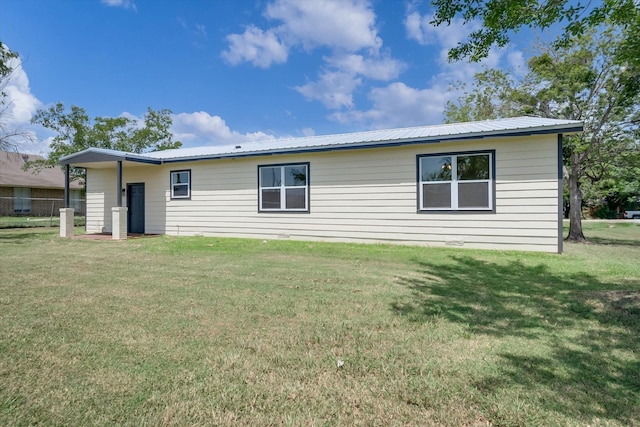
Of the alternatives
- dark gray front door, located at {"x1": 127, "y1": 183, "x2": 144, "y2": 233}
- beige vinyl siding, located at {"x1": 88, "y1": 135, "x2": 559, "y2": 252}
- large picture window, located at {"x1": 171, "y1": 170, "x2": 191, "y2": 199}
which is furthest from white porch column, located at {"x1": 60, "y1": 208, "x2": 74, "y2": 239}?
large picture window, located at {"x1": 171, "y1": 170, "x2": 191, "y2": 199}

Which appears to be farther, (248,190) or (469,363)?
(248,190)

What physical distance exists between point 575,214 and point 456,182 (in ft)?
20.1

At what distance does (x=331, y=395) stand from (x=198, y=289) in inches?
125

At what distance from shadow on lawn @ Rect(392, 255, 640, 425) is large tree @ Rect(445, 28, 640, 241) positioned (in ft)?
26.3

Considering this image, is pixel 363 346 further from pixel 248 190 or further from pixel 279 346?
pixel 248 190

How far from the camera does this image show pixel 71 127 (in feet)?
72.2

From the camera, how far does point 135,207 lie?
1396 centimetres

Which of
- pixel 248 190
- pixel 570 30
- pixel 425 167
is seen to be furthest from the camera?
pixel 248 190

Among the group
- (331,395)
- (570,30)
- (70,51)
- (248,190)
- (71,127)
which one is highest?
(70,51)

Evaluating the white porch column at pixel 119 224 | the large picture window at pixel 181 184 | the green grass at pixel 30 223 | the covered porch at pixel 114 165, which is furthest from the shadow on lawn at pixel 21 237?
the green grass at pixel 30 223

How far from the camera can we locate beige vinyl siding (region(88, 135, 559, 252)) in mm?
8430

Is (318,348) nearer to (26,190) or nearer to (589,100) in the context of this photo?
(589,100)

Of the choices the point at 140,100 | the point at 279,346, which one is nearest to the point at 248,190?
the point at 279,346

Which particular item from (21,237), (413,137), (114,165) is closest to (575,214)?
(413,137)
